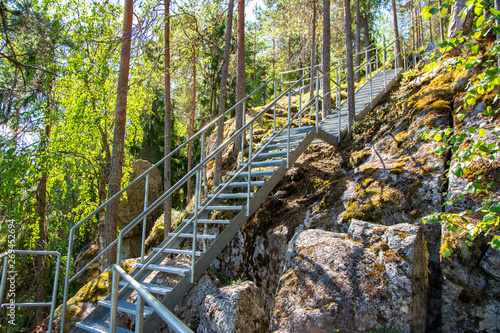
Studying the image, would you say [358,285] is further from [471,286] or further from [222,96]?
[222,96]

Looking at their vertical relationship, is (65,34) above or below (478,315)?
above

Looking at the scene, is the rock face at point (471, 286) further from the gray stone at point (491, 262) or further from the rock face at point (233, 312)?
the rock face at point (233, 312)

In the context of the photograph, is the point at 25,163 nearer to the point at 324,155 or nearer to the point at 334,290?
the point at 324,155

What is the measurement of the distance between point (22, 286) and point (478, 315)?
13.0m

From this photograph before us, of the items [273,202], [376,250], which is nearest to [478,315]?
[376,250]

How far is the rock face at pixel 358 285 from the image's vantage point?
12.3ft

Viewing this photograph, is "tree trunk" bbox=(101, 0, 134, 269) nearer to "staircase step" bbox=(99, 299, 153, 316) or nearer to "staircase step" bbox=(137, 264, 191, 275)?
"staircase step" bbox=(137, 264, 191, 275)

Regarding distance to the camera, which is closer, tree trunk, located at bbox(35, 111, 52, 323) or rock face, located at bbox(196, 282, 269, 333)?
rock face, located at bbox(196, 282, 269, 333)

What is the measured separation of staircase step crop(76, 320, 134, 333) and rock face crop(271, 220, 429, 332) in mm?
1848

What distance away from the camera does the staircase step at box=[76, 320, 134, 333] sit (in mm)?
4117

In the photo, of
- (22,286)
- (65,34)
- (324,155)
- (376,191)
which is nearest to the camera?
(376,191)

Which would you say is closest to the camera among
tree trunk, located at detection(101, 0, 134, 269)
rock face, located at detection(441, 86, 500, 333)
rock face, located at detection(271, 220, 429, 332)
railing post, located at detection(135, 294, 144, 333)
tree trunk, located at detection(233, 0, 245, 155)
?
railing post, located at detection(135, 294, 144, 333)

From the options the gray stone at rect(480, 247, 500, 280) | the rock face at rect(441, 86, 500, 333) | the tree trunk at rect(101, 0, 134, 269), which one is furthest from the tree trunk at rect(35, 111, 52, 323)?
the gray stone at rect(480, 247, 500, 280)

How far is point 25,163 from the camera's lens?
27.5 ft
